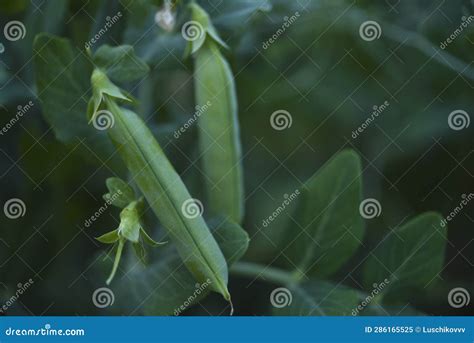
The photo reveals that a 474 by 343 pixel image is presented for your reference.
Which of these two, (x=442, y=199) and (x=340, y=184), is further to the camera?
(x=442, y=199)

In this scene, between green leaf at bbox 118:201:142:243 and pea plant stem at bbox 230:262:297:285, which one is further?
pea plant stem at bbox 230:262:297:285

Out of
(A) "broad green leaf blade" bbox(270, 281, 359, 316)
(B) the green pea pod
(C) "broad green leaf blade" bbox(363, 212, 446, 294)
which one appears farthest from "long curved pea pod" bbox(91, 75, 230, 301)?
(C) "broad green leaf blade" bbox(363, 212, 446, 294)

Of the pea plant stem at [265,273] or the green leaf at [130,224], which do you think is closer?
the green leaf at [130,224]

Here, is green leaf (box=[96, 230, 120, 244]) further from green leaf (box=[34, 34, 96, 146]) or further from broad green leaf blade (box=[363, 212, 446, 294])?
broad green leaf blade (box=[363, 212, 446, 294])

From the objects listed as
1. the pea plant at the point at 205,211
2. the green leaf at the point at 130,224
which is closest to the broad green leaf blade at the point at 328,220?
the pea plant at the point at 205,211

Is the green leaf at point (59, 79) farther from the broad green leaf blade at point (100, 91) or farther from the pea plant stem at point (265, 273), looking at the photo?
the pea plant stem at point (265, 273)
